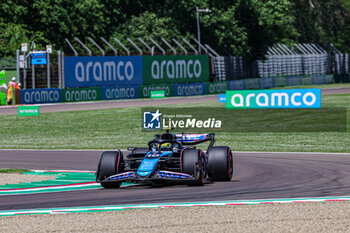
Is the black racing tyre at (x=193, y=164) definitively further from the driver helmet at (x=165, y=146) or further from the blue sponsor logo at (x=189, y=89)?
the blue sponsor logo at (x=189, y=89)

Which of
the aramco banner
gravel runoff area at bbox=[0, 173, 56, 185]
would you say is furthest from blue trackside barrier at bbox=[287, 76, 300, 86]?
gravel runoff area at bbox=[0, 173, 56, 185]

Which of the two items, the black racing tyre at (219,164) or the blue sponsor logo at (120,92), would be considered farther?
the blue sponsor logo at (120,92)

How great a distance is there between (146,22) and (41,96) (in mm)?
24631

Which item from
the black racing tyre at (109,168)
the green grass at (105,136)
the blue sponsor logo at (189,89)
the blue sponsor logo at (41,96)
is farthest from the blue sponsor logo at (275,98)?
the blue sponsor logo at (189,89)

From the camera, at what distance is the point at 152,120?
16.4 meters

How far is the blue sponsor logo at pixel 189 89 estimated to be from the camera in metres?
58.6

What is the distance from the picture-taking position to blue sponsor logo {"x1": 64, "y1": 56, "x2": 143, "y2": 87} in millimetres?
51938

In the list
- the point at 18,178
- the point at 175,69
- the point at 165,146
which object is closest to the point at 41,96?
the point at 175,69

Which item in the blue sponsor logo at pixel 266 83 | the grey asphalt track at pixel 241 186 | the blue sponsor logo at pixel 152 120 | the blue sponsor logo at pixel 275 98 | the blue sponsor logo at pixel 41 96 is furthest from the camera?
the blue sponsor logo at pixel 266 83

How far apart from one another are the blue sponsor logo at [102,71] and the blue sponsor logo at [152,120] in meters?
35.5

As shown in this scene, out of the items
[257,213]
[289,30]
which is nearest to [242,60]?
[289,30]

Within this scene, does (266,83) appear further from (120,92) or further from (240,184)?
(240,184)

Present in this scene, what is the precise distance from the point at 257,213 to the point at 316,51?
81.8m

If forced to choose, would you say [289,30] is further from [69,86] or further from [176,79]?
[69,86]
